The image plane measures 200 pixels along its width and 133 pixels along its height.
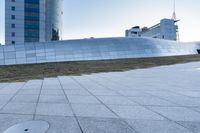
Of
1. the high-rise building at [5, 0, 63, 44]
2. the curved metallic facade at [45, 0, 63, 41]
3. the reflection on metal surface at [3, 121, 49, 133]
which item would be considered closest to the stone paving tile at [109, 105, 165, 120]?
the reflection on metal surface at [3, 121, 49, 133]

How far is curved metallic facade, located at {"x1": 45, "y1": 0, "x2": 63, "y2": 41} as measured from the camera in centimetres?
8581

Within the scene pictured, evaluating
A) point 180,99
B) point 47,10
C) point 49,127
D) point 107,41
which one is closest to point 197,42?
point 107,41

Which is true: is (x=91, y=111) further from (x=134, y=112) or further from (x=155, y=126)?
(x=155, y=126)

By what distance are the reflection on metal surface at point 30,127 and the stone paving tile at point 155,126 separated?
1922 millimetres

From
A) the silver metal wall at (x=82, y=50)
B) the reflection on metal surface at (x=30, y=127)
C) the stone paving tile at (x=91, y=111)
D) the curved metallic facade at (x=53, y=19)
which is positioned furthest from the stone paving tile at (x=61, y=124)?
the curved metallic facade at (x=53, y=19)

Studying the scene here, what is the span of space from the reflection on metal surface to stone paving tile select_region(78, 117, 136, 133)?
0.82 m

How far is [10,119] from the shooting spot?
5.23 m

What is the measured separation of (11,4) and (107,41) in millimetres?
47375

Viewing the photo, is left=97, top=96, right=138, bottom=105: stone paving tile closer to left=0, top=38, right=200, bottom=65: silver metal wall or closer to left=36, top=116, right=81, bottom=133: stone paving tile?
left=36, top=116, right=81, bottom=133: stone paving tile

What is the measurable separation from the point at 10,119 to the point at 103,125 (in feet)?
7.59

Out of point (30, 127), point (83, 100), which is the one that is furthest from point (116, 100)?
point (30, 127)

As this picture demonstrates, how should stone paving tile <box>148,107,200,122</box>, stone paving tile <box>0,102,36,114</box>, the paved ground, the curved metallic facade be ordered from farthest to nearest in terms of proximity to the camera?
the curved metallic facade, stone paving tile <box>0,102,36,114</box>, stone paving tile <box>148,107,200,122</box>, the paved ground

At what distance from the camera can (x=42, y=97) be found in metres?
7.90

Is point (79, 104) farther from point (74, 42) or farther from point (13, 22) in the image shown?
point (13, 22)
